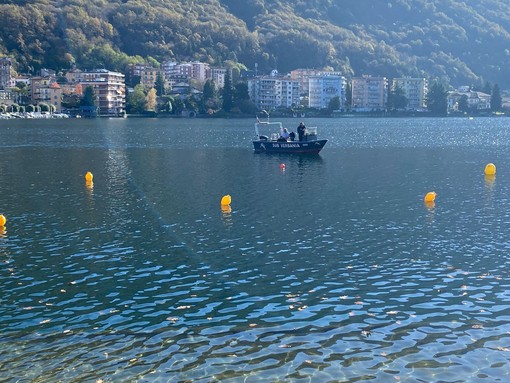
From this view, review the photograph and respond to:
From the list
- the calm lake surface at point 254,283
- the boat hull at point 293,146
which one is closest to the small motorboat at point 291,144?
the boat hull at point 293,146

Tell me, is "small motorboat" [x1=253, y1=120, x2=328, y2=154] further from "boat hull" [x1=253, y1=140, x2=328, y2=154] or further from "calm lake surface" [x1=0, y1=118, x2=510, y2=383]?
"calm lake surface" [x1=0, y1=118, x2=510, y2=383]

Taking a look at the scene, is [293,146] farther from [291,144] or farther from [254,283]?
[254,283]

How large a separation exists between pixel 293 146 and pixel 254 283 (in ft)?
175

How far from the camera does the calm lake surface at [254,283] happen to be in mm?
17250

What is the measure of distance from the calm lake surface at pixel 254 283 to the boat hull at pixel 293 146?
86.3 feet

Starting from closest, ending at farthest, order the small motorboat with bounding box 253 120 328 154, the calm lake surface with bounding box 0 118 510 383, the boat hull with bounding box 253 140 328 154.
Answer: the calm lake surface with bounding box 0 118 510 383, the boat hull with bounding box 253 140 328 154, the small motorboat with bounding box 253 120 328 154

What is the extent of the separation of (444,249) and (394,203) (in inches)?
481

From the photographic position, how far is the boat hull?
7531 centimetres

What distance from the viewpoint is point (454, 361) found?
1727cm

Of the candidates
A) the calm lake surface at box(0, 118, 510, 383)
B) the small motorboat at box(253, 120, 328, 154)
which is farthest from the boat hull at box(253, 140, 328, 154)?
the calm lake surface at box(0, 118, 510, 383)

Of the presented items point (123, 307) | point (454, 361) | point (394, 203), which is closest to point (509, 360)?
point (454, 361)

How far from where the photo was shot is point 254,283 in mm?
23672

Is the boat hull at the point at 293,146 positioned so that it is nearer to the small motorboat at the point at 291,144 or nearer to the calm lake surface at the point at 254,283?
the small motorboat at the point at 291,144

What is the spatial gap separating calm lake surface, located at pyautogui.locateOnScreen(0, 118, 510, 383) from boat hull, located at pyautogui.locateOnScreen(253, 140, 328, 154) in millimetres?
26308
